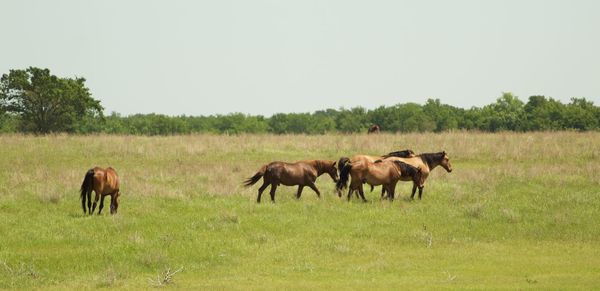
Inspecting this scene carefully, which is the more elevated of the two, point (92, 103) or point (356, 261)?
point (92, 103)

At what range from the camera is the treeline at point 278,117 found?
49594mm

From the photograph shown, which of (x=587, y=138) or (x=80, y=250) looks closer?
(x=80, y=250)

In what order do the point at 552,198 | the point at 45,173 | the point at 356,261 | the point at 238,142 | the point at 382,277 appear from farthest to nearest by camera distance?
the point at 238,142
the point at 45,173
the point at 552,198
the point at 356,261
the point at 382,277

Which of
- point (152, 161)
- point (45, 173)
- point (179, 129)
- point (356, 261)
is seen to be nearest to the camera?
point (356, 261)

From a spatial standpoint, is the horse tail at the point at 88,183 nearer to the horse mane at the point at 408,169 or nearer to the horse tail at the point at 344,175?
the horse tail at the point at 344,175

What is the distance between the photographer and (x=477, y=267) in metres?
15.2

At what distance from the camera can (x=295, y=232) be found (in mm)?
18422

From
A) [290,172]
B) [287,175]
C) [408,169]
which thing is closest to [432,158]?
[408,169]

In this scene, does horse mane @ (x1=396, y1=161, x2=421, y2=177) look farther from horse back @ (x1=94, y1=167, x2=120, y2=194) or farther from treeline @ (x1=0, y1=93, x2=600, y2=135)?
treeline @ (x1=0, y1=93, x2=600, y2=135)

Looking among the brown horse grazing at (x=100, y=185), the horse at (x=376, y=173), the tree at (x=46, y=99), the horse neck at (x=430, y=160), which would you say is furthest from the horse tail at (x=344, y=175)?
the tree at (x=46, y=99)

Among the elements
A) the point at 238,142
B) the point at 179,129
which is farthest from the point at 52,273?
the point at 179,129

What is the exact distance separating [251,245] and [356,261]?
2.61 metres

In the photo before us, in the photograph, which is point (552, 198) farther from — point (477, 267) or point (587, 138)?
point (587, 138)

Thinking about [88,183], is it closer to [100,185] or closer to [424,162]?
[100,185]
